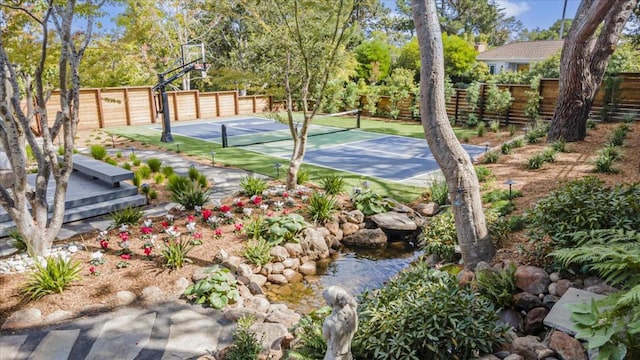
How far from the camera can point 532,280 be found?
4.03 metres

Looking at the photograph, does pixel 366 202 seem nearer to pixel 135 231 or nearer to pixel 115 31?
pixel 135 231

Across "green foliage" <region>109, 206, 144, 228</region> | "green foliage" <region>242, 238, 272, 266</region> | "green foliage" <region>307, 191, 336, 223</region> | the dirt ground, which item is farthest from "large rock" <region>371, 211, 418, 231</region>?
"green foliage" <region>109, 206, 144, 228</region>

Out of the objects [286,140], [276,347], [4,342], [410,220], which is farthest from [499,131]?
[4,342]

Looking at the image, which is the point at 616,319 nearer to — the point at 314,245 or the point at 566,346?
the point at 566,346

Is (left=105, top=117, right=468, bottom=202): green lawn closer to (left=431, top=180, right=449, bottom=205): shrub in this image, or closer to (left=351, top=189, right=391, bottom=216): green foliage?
(left=431, top=180, right=449, bottom=205): shrub

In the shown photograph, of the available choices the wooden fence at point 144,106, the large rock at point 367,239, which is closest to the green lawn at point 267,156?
the wooden fence at point 144,106

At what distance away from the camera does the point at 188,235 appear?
6125mm

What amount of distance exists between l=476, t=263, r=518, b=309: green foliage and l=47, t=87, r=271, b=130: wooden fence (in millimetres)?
14792

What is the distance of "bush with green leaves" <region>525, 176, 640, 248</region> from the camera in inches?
163

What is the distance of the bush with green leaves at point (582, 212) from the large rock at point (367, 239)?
254cm

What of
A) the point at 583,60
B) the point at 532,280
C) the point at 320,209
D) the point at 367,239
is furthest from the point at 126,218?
the point at 583,60

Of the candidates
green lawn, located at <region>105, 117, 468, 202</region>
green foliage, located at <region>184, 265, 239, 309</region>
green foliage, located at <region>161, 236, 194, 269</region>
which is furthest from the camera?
green lawn, located at <region>105, 117, 468, 202</region>

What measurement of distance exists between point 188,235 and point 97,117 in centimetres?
1376

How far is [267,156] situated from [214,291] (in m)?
7.28
